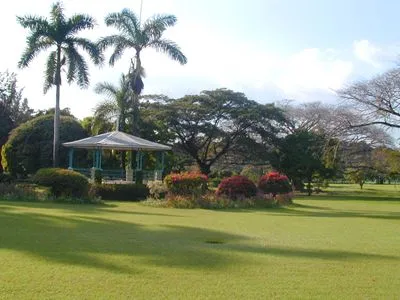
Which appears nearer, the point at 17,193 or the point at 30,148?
the point at 17,193

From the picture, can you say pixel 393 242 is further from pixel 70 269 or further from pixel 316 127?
pixel 316 127

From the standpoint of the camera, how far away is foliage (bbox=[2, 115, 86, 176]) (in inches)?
1533

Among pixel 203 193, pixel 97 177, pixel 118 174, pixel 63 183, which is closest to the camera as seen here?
pixel 63 183

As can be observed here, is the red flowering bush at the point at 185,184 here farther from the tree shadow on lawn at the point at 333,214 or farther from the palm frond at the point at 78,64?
the palm frond at the point at 78,64

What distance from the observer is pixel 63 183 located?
22.6 metres

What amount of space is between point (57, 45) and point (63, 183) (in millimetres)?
12240

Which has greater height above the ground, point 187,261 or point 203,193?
point 203,193

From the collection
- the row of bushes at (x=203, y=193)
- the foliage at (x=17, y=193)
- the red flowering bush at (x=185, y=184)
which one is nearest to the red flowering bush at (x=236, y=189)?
the row of bushes at (x=203, y=193)

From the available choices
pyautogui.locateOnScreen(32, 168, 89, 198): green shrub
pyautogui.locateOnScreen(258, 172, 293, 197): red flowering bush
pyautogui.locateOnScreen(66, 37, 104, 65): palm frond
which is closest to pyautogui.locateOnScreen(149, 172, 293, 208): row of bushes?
pyautogui.locateOnScreen(258, 172, 293, 197): red flowering bush

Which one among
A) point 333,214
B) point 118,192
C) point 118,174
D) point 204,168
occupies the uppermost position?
point 204,168

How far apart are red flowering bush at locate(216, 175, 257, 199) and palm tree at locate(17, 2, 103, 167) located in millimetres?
11423

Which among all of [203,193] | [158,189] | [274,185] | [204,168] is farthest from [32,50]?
[204,168]

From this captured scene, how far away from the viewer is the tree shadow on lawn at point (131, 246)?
8344 mm

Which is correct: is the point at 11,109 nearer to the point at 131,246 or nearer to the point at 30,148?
the point at 30,148
